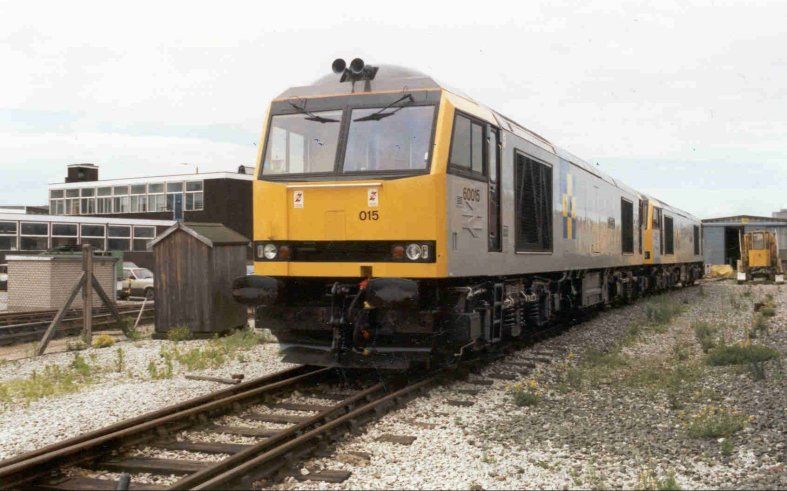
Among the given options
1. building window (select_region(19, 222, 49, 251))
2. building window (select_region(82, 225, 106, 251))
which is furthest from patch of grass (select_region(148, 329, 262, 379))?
building window (select_region(82, 225, 106, 251))

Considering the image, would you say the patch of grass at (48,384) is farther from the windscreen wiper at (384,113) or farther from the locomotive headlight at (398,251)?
the windscreen wiper at (384,113)

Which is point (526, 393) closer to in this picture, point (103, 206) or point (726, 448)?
point (726, 448)

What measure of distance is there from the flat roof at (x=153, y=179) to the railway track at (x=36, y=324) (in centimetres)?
2960

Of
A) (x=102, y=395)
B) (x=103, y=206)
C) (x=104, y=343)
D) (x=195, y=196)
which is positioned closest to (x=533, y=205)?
(x=102, y=395)

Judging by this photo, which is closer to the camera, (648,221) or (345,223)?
(345,223)

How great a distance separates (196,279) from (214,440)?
7.29 meters

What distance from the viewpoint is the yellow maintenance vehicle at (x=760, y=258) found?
3597 centimetres

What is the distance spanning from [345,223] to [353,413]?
223 centimetres

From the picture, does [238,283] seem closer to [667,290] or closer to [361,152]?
[361,152]

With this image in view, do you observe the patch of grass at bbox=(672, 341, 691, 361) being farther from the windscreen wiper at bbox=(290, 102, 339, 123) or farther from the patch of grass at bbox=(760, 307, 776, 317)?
the windscreen wiper at bbox=(290, 102, 339, 123)

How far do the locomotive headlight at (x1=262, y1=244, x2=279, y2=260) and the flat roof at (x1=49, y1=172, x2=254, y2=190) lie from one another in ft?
130

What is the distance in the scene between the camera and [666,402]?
755cm

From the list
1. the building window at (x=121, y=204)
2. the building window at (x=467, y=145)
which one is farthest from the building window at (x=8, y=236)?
the building window at (x=467, y=145)

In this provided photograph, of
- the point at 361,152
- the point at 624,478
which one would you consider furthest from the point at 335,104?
the point at 624,478
